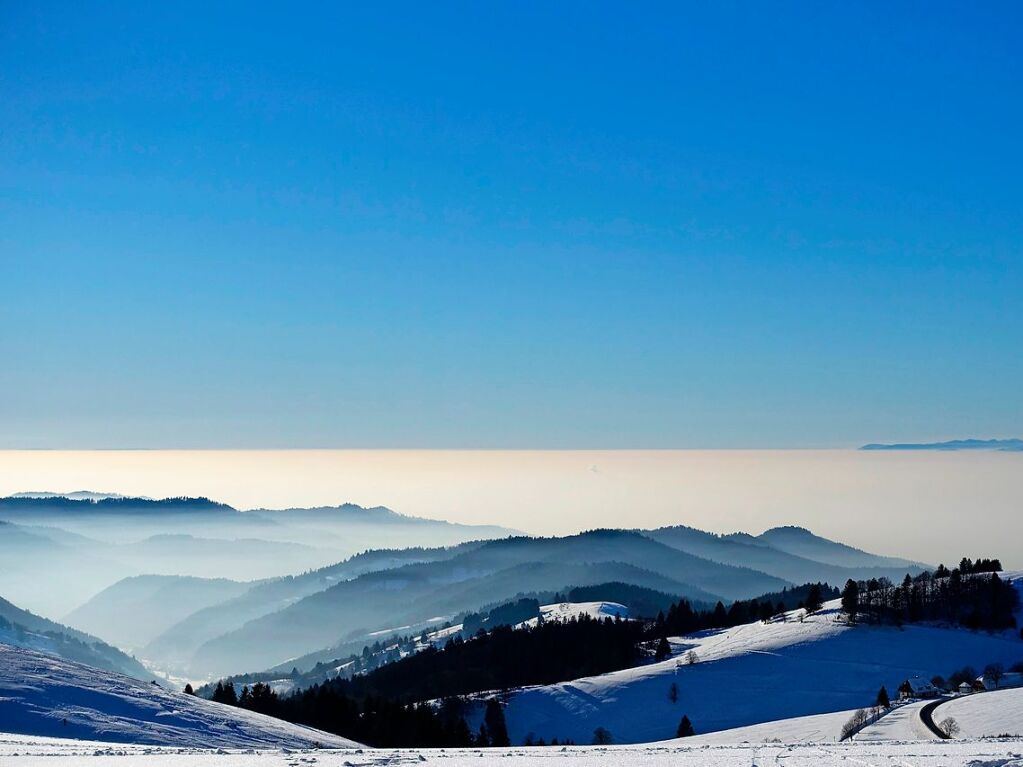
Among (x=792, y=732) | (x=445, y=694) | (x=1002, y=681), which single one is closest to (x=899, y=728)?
(x=792, y=732)

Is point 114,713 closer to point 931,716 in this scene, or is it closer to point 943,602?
point 931,716

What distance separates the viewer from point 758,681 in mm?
135125

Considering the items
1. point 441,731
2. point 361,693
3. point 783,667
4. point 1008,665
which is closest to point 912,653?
point 1008,665

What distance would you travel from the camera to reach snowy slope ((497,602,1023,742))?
12269 centimetres

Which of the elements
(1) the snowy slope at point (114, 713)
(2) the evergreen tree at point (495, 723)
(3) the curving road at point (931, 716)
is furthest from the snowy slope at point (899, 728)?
(2) the evergreen tree at point (495, 723)

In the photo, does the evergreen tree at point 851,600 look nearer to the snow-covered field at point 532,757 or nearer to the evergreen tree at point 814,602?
the evergreen tree at point 814,602

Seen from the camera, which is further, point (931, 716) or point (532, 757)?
point (931, 716)

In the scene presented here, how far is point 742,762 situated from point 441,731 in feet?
194

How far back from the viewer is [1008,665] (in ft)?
472

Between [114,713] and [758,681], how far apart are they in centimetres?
11274

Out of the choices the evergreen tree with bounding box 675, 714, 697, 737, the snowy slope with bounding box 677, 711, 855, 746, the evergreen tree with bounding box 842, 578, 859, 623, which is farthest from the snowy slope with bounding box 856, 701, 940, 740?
the evergreen tree with bounding box 842, 578, 859, 623

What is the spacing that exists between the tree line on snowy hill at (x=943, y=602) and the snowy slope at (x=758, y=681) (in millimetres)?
6743

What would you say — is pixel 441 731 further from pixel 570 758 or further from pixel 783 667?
pixel 783 667

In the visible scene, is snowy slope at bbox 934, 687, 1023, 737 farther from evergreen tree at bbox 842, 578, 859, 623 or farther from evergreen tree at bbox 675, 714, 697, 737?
evergreen tree at bbox 842, 578, 859, 623
